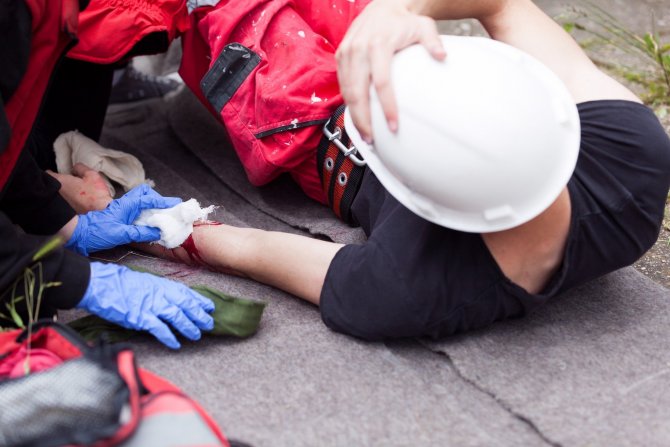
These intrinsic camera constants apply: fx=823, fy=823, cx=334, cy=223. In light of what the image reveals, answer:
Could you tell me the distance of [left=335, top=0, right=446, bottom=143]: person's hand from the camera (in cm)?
116

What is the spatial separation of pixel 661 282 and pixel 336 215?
66cm

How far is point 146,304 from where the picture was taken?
4.39 feet

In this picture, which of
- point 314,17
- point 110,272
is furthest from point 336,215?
point 110,272

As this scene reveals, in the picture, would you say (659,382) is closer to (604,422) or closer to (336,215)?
(604,422)

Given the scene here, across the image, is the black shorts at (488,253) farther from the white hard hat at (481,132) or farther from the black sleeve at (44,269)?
the black sleeve at (44,269)

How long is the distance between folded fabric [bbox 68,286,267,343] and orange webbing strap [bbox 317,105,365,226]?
34 cm

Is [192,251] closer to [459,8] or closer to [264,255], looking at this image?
[264,255]

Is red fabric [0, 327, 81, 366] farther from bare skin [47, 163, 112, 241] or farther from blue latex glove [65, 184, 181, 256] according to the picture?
bare skin [47, 163, 112, 241]

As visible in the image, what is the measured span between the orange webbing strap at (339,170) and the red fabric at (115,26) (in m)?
0.41

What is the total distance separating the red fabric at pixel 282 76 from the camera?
162cm

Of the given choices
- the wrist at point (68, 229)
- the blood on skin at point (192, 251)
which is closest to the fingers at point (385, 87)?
the blood on skin at point (192, 251)

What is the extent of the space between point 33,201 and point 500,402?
2.98 ft

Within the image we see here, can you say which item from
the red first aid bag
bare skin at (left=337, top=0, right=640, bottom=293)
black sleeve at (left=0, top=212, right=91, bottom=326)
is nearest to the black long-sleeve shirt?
black sleeve at (left=0, top=212, right=91, bottom=326)

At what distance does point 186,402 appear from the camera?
3.45ft
